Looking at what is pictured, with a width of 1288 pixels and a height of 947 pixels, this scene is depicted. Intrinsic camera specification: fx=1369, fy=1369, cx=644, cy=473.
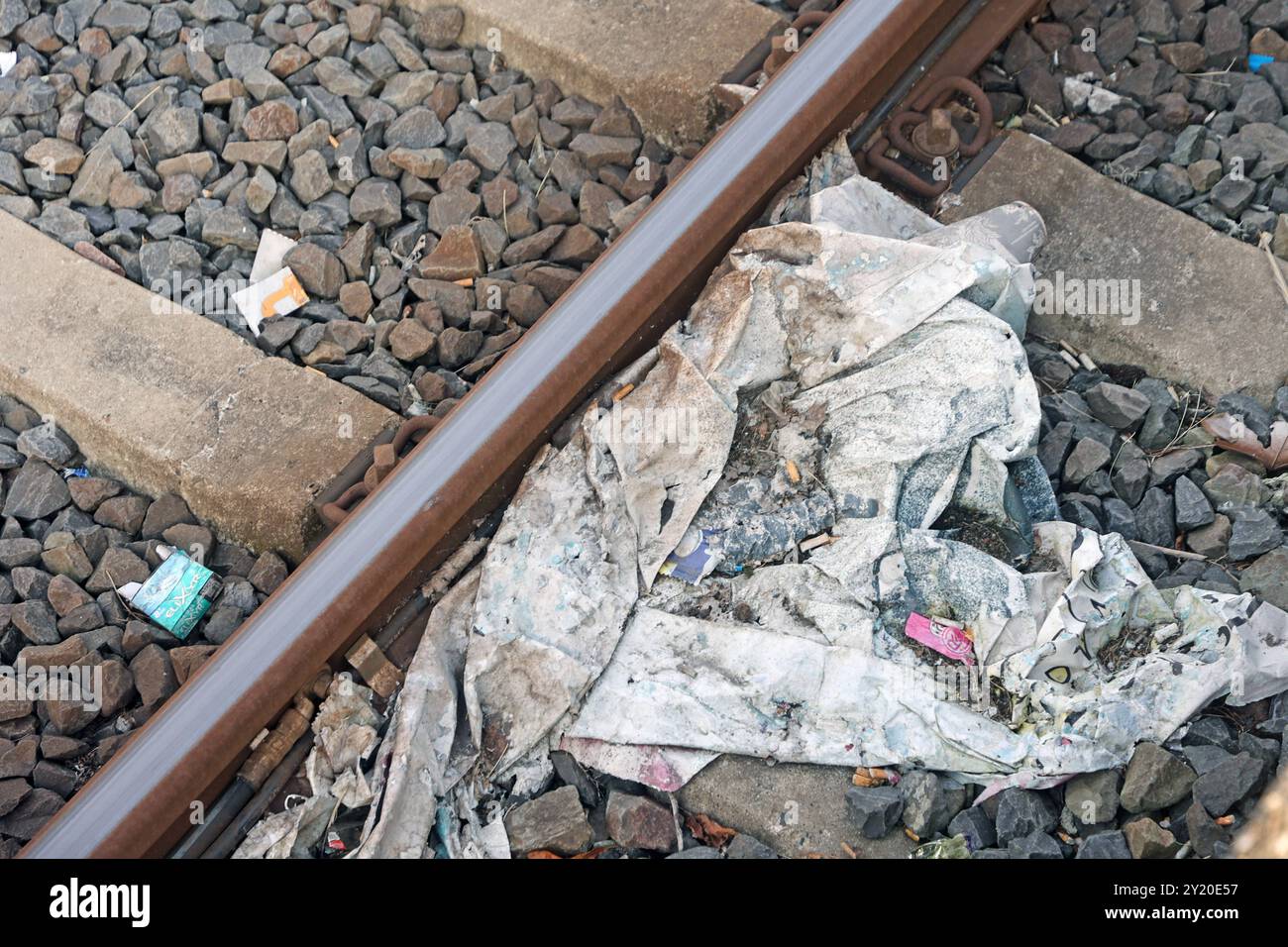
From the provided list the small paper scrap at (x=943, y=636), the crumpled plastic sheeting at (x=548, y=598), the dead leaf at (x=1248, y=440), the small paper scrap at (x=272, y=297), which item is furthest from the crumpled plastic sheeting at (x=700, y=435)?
the small paper scrap at (x=272, y=297)

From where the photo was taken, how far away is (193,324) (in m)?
4.95

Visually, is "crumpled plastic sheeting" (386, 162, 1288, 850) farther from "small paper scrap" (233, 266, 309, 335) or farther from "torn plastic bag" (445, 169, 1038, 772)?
"small paper scrap" (233, 266, 309, 335)

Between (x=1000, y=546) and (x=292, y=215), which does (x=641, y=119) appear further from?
(x=1000, y=546)

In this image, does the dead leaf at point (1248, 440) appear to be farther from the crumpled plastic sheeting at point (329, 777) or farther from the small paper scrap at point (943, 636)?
the crumpled plastic sheeting at point (329, 777)

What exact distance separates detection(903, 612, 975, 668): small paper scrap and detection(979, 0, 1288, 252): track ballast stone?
6.29 feet

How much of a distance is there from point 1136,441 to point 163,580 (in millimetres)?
3180

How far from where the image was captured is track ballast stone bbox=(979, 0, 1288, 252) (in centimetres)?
486

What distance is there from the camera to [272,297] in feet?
16.5

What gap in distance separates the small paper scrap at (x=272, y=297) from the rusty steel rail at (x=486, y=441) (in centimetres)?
112

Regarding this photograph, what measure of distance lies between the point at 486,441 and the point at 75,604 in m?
1.44

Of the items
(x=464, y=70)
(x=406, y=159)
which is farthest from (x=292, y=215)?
(x=464, y=70)

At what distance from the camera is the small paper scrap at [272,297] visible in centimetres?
502

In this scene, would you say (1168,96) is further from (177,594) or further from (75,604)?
(75,604)

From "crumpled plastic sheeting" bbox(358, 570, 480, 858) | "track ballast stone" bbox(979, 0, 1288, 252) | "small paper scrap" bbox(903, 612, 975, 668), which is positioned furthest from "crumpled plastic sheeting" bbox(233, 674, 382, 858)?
"track ballast stone" bbox(979, 0, 1288, 252)
